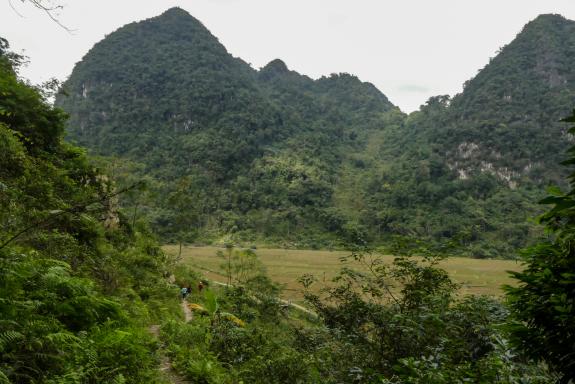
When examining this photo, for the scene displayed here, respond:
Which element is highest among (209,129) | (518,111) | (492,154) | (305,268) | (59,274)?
(518,111)

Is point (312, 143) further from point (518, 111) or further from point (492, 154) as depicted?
point (518, 111)

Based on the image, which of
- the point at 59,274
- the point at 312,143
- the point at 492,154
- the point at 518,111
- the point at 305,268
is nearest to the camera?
the point at 59,274

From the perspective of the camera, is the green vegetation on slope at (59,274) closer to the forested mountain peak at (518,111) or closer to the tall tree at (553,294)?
the tall tree at (553,294)

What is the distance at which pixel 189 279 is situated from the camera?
23906mm

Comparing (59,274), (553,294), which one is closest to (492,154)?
(59,274)

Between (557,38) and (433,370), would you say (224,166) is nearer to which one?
(433,370)

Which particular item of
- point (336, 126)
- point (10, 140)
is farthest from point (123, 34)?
point (10, 140)

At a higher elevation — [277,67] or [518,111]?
[277,67]

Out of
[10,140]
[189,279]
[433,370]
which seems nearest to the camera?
[433,370]

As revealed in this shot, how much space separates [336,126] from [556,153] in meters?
71.2

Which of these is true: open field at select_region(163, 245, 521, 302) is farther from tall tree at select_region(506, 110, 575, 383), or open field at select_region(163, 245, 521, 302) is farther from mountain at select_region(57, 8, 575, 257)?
tall tree at select_region(506, 110, 575, 383)

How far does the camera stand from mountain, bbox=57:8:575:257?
73812mm

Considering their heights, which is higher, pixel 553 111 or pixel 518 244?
pixel 553 111

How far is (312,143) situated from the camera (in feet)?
379
